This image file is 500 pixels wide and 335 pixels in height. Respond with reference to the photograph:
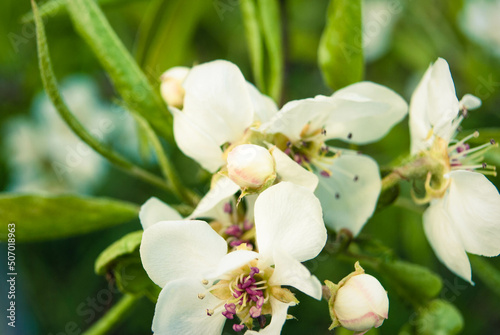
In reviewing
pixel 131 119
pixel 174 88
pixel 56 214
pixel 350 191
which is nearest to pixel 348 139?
pixel 350 191

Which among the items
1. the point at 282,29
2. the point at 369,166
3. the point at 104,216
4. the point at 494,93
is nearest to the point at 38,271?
the point at 104,216

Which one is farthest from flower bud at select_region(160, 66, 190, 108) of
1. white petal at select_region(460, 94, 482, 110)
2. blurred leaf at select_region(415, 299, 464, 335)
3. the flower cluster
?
blurred leaf at select_region(415, 299, 464, 335)

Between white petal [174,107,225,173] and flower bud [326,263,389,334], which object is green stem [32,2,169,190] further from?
flower bud [326,263,389,334]

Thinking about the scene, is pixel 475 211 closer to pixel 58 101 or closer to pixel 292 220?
pixel 292 220

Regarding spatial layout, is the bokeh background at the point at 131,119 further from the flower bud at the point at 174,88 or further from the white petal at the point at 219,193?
the white petal at the point at 219,193

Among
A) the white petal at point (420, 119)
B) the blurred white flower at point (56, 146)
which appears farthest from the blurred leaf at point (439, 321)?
the blurred white flower at point (56, 146)
